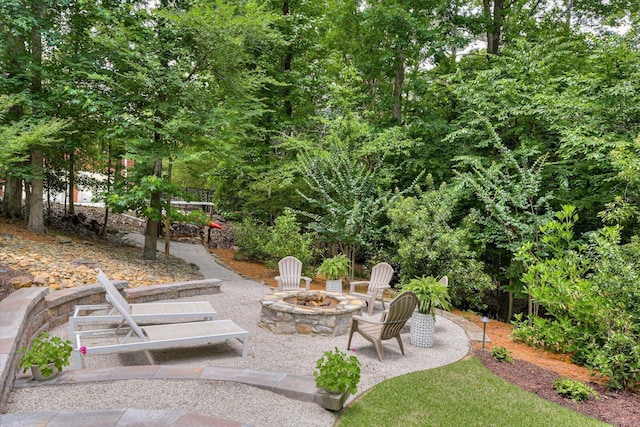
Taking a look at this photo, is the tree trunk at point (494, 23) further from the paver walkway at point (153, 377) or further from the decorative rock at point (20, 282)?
the decorative rock at point (20, 282)

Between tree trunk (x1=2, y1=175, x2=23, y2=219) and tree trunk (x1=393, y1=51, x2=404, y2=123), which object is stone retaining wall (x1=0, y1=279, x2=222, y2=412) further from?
tree trunk (x1=393, y1=51, x2=404, y2=123)

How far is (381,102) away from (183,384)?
10876mm

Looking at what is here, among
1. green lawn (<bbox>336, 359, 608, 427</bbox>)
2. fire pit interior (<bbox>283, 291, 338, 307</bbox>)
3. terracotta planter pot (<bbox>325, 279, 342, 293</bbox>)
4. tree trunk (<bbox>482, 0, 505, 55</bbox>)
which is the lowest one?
green lawn (<bbox>336, 359, 608, 427</bbox>)

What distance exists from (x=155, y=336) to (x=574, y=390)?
463cm

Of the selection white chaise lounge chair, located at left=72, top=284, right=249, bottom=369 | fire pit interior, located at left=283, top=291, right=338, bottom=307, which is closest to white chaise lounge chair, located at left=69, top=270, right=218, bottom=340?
white chaise lounge chair, located at left=72, top=284, right=249, bottom=369

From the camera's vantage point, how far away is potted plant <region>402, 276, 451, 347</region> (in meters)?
5.23

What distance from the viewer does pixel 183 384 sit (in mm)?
3471

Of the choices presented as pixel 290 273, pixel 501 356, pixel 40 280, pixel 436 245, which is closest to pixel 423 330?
pixel 501 356

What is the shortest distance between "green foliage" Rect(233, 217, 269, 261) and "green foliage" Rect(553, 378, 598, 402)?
8.23 meters

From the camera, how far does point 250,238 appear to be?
1154 cm

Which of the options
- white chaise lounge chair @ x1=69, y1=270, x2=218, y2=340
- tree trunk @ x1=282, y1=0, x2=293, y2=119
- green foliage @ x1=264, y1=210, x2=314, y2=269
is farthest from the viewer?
tree trunk @ x1=282, y1=0, x2=293, y2=119

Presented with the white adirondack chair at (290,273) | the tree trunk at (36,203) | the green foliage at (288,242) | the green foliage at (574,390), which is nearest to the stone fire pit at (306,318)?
the white adirondack chair at (290,273)

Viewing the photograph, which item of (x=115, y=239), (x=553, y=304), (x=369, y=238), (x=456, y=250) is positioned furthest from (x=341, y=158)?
(x=115, y=239)

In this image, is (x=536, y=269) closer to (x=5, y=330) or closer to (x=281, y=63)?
(x=5, y=330)
